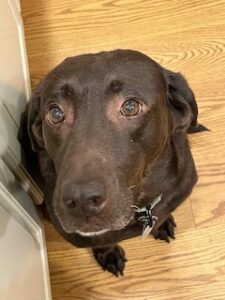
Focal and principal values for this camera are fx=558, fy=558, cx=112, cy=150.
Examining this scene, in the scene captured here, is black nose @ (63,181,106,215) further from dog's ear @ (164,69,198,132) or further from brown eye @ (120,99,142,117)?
dog's ear @ (164,69,198,132)

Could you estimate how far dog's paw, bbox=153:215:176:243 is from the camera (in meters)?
1.83

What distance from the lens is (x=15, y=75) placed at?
5.77ft

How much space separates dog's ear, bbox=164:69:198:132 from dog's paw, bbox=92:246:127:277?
1.74ft

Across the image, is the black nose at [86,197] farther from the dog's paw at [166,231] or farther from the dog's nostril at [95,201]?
the dog's paw at [166,231]

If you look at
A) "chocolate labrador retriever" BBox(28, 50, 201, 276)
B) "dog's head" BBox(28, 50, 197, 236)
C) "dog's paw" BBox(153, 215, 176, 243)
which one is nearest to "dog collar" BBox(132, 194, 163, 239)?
"chocolate labrador retriever" BBox(28, 50, 201, 276)

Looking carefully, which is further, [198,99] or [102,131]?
[198,99]

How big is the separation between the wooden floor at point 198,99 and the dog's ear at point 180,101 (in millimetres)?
476

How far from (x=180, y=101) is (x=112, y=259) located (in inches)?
24.5

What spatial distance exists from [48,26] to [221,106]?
757mm

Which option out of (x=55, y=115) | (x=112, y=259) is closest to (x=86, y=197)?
(x=55, y=115)

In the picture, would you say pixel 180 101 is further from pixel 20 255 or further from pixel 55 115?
pixel 20 255

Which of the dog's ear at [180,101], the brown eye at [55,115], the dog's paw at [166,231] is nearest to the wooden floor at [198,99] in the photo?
A: the dog's paw at [166,231]

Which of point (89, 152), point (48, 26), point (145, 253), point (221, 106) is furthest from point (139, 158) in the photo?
point (48, 26)

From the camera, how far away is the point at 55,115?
1.34 m
